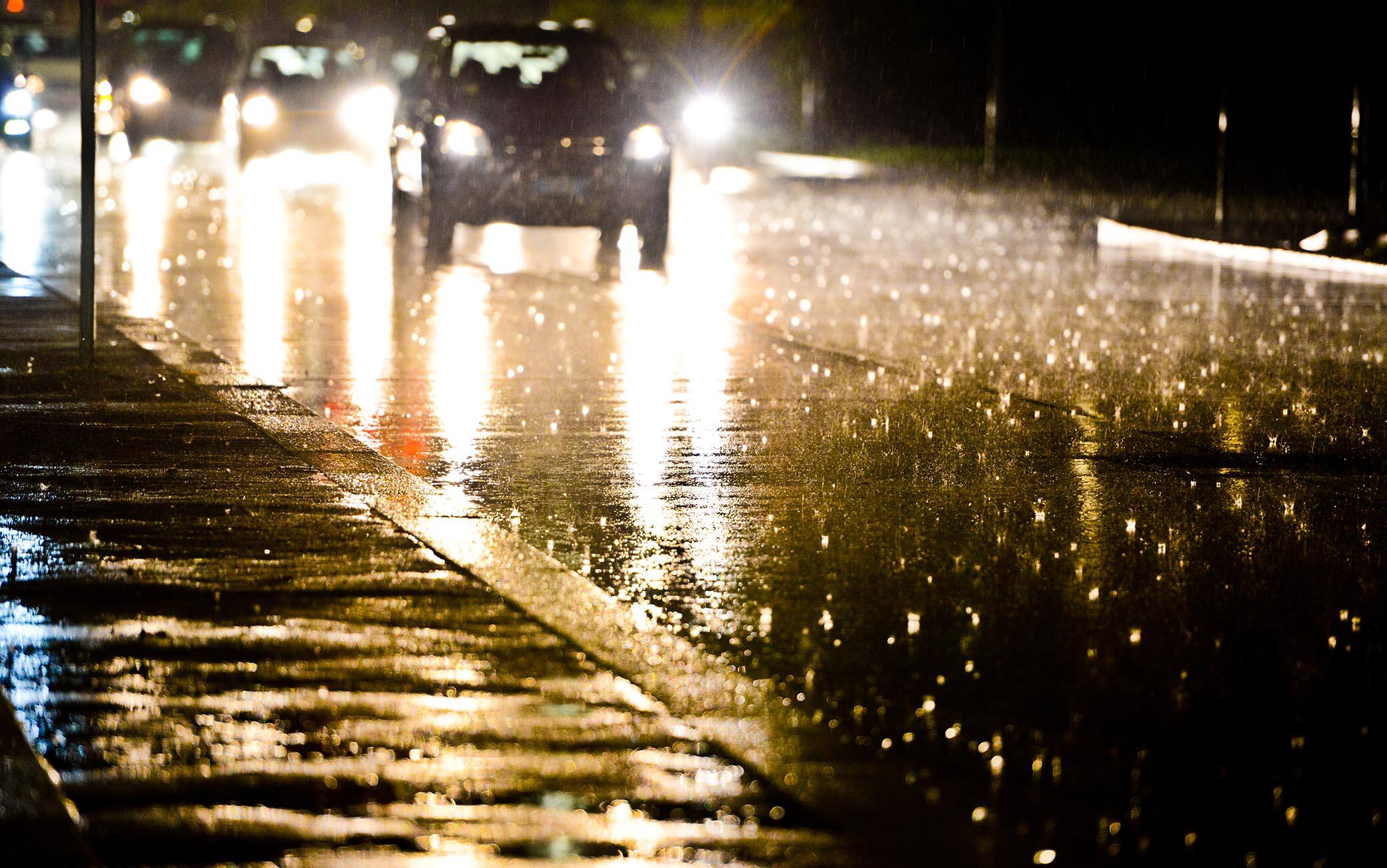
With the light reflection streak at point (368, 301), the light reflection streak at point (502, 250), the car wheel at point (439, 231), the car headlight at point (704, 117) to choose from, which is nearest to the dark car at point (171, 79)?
the car headlight at point (704, 117)

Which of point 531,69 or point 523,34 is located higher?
point 523,34

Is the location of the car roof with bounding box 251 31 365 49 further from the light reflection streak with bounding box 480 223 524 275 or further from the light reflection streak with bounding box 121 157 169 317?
the light reflection streak with bounding box 480 223 524 275

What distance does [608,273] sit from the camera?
1842 centimetres

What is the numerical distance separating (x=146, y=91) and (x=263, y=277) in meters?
18.6

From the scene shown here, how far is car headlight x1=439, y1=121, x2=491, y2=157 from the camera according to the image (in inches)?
758

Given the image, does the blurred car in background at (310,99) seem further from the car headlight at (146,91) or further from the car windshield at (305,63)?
the car headlight at (146,91)

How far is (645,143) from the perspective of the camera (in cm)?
1947

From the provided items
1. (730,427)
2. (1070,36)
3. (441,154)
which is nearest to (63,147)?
(1070,36)

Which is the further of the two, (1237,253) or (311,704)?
(1237,253)

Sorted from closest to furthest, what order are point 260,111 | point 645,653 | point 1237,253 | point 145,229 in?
point 645,653 < point 1237,253 < point 145,229 < point 260,111

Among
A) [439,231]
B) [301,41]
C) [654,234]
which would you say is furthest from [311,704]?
[301,41]

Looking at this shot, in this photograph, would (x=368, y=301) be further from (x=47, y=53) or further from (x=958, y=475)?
(x=47, y=53)

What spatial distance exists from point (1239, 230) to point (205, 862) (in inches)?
804

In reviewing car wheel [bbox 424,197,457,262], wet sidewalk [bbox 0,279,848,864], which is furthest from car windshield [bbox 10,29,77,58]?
wet sidewalk [bbox 0,279,848,864]
